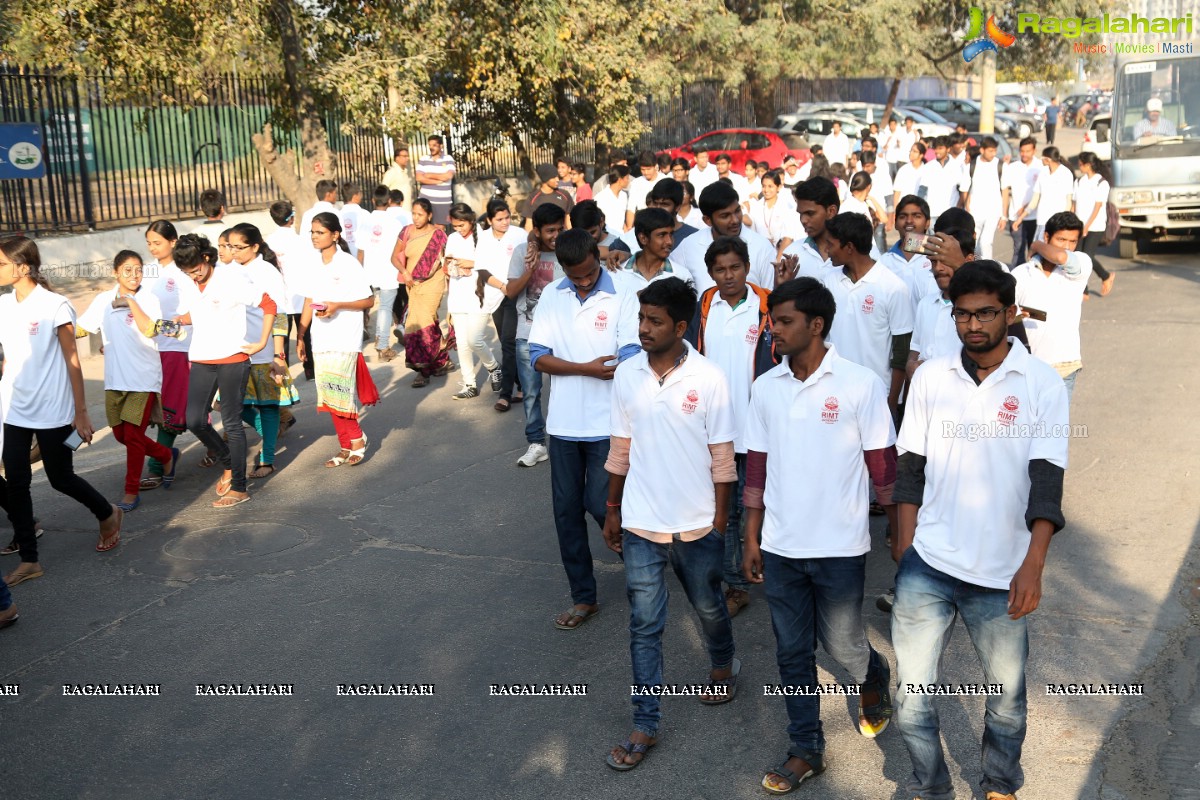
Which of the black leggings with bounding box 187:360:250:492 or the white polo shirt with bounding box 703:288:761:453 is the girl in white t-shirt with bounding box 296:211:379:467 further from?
the white polo shirt with bounding box 703:288:761:453

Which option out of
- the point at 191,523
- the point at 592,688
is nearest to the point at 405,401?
the point at 191,523

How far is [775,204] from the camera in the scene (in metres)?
13.5

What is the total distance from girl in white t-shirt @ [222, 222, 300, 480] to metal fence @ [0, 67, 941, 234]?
21.8ft

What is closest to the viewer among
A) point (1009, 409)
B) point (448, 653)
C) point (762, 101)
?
point (1009, 409)

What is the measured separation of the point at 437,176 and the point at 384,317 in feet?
17.8

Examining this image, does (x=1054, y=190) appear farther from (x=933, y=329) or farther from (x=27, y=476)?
(x=27, y=476)

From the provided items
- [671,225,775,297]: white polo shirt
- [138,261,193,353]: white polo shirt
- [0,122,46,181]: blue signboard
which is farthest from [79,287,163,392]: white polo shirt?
[0,122,46,181]: blue signboard

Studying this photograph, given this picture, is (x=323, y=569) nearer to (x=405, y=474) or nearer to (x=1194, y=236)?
(x=405, y=474)

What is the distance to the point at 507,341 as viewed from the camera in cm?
1038

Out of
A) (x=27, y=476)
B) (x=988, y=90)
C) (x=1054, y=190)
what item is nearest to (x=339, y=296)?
(x=27, y=476)

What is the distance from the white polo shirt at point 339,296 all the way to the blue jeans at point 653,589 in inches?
186

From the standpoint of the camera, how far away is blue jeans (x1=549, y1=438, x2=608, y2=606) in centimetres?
590

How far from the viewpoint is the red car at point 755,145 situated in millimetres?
28658

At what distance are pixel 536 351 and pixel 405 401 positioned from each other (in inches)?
212
